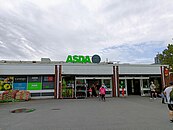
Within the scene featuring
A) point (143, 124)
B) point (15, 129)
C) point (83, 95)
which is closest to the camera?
point (15, 129)

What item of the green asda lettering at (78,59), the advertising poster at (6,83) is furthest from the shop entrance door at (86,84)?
the advertising poster at (6,83)

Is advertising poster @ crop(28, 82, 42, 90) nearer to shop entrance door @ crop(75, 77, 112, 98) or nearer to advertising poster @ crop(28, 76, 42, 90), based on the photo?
advertising poster @ crop(28, 76, 42, 90)

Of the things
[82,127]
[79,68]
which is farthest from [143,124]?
[79,68]

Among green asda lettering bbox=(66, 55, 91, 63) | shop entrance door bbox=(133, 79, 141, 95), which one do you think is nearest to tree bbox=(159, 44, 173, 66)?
shop entrance door bbox=(133, 79, 141, 95)

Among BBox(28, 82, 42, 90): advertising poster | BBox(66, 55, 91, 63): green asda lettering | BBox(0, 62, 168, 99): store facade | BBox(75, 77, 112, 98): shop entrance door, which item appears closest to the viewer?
BBox(0, 62, 168, 99): store facade

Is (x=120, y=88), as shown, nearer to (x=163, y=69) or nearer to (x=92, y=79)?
(x=92, y=79)

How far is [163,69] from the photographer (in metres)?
22.2

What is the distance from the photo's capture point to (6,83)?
728 inches

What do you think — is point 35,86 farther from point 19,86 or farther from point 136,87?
point 136,87

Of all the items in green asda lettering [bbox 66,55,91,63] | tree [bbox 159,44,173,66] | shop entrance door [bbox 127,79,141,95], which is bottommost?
shop entrance door [bbox 127,79,141,95]

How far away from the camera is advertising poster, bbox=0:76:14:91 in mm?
18375

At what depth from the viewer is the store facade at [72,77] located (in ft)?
61.1

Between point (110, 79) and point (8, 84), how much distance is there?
39.3 ft

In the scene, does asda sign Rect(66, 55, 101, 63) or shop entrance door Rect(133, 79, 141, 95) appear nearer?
asda sign Rect(66, 55, 101, 63)
